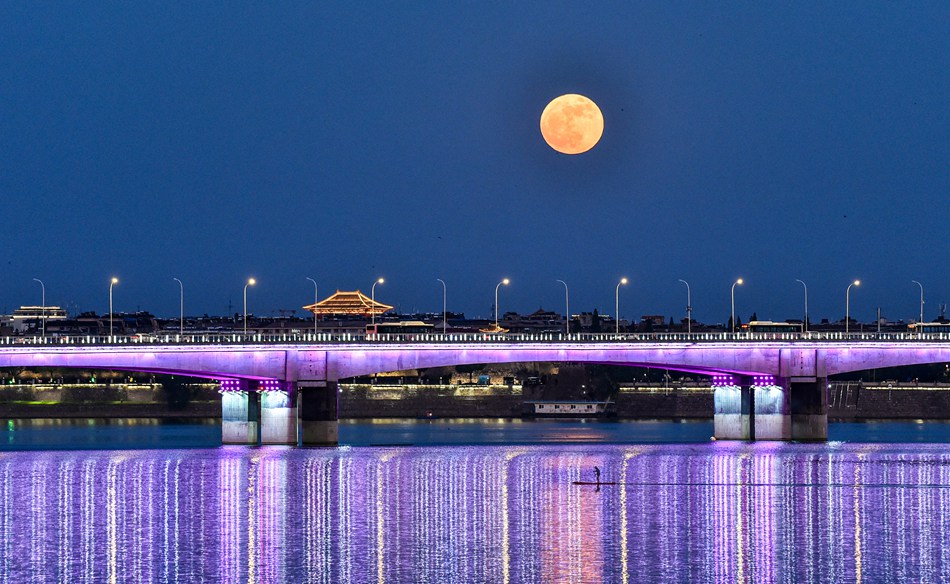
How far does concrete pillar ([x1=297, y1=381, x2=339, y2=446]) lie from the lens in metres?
138

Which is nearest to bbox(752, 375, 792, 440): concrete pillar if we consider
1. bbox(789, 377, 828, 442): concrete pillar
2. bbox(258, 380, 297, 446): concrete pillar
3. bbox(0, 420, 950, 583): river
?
bbox(789, 377, 828, 442): concrete pillar

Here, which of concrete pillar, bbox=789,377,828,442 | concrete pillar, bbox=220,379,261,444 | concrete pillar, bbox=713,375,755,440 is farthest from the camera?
concrete pillar, bbox=713,375,755,440

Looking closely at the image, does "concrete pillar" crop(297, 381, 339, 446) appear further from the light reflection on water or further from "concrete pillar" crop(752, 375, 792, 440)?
"concrete pillar" crop(752, 375, 792, 440)

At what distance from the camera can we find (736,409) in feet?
489

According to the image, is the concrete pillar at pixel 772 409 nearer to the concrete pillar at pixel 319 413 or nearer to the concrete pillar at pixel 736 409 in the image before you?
the concrete pillar at pixel 736 409

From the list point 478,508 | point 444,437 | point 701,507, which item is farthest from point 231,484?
point 444,437

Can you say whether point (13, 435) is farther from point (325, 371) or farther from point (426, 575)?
point (426, 575)

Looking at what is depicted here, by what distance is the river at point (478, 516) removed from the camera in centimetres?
5744

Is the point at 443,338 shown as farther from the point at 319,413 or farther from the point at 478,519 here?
the point at 478,519

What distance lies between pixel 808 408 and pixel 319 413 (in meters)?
40.4

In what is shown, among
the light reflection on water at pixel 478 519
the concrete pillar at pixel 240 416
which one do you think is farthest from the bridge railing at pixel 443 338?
the light reflection on water at pixel 478 519

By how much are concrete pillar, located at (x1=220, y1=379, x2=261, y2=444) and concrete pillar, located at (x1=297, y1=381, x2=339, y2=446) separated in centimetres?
592

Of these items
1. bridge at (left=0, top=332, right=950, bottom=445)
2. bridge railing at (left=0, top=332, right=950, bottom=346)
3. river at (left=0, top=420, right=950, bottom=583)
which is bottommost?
river at (left=0, top=420, right=950, bottom=583)

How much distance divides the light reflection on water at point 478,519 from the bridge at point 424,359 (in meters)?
19.5
